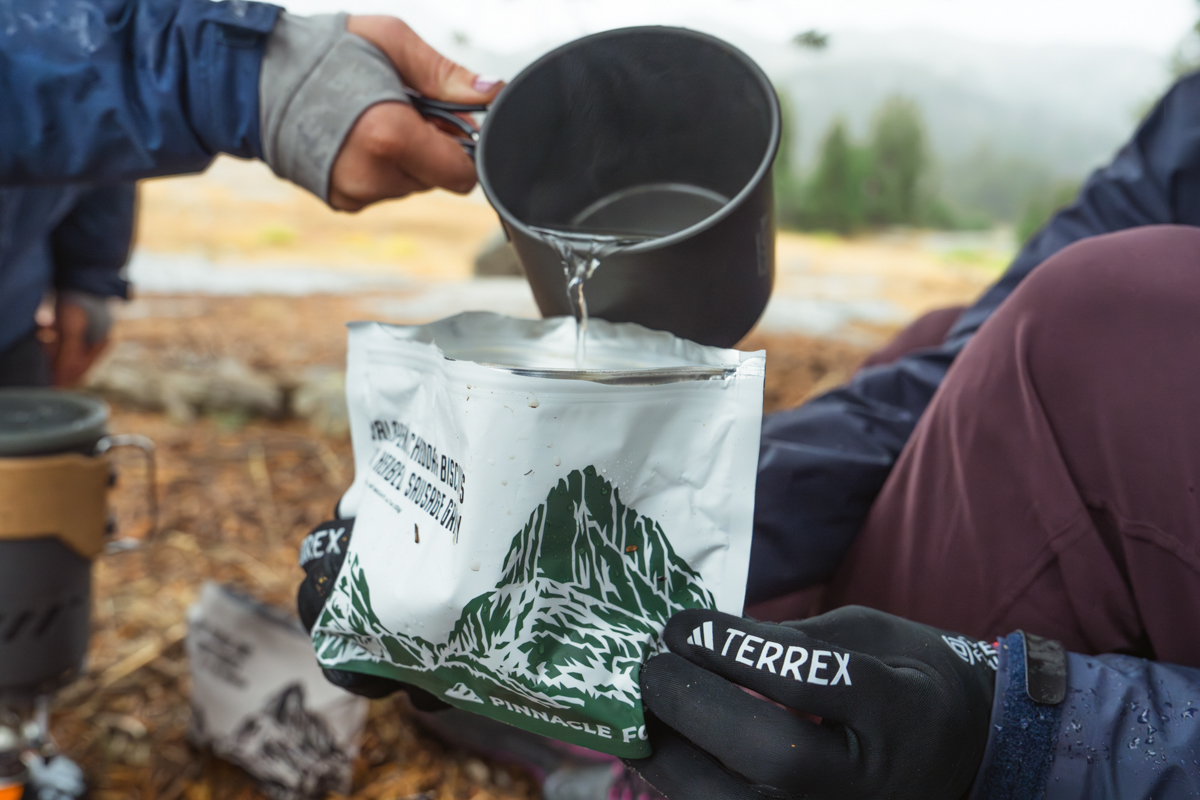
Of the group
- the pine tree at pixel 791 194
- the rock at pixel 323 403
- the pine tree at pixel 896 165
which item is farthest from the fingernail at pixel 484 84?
the pine tree at pixel 896 165

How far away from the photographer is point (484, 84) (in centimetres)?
82

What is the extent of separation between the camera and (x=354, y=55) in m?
0.81

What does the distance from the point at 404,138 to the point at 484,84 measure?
0.31 feet

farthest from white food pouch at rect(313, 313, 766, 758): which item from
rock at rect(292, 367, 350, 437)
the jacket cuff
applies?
rock at rect(292, 367, 350, 437)

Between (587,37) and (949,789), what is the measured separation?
2.13ft

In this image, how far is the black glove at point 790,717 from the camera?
0.50 m

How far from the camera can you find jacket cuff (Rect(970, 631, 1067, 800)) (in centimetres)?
57

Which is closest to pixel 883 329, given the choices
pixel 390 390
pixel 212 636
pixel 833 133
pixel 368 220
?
pixel 833 133

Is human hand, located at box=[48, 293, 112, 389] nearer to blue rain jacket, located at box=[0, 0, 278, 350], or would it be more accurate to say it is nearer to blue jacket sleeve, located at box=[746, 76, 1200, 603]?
blue rain jacket, located at box=[0, 0, 278, 350]

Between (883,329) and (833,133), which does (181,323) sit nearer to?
(883,329)

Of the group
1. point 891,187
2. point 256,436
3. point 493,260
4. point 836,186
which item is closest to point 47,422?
point 256,436

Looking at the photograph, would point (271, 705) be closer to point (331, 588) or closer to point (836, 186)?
point (331, 588)

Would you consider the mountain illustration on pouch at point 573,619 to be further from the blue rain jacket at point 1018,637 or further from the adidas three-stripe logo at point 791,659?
the blue rain jacket at point 1018,637

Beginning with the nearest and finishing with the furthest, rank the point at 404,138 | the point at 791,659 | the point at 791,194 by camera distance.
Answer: the point at 791,659 → the point at 404,138 → the point at 791,194
